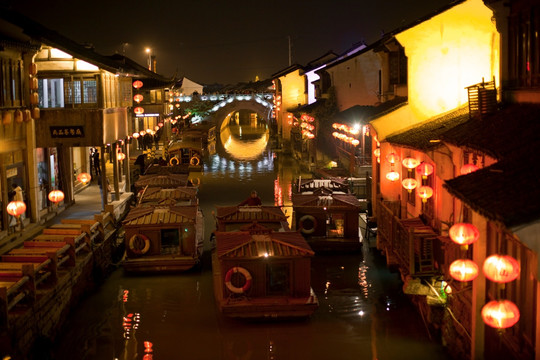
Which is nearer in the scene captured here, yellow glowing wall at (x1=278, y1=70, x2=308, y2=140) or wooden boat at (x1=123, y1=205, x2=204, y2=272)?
wooden boat at (x1=123, y1=205, x2=204, y2=272)

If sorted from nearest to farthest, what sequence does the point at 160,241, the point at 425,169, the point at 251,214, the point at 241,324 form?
the point at 241,324 → the point at 425,169 → the point at 160,241 → the point at 251,214

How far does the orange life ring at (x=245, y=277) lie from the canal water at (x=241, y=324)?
1.08 meters

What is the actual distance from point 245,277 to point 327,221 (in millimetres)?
8865

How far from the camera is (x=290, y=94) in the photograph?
7012cm

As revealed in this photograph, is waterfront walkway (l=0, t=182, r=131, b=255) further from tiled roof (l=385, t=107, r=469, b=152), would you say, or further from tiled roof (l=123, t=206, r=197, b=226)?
tiled roof (l=385, t=107, r=469, b=152)

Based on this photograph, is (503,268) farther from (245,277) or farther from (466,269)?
(245,277)

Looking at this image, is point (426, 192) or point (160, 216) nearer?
point (426, 192)

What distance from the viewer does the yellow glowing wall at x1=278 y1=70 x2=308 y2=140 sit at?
2672 inches

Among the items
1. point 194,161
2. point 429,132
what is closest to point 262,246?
point 429,132

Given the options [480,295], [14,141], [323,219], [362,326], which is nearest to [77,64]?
[14,141]

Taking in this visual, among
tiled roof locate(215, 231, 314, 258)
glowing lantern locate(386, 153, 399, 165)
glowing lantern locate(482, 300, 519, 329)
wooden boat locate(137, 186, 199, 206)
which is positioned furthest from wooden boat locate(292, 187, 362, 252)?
glowing lantern locate(482, 300, 519, 329)

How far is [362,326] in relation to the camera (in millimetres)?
18969

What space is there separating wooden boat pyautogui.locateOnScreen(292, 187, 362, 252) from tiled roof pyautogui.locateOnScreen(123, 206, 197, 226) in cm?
439

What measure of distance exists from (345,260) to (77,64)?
13581 millimetres
